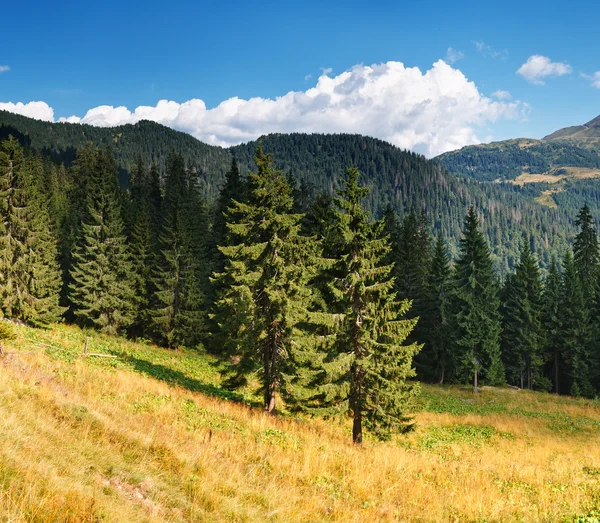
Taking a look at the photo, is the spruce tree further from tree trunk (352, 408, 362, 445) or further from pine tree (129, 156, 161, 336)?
pine tree (129, 156, 161, 336)

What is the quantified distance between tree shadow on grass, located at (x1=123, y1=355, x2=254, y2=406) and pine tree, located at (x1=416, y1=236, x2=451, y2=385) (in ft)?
88.6

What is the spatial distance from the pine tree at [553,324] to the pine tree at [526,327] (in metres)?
1.01

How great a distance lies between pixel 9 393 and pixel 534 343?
52560 millimetres

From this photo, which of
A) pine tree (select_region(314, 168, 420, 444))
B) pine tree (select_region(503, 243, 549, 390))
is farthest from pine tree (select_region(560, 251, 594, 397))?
pine tree (select_region(314, 168, 420, 444))

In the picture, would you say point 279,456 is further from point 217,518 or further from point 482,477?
point 482,477

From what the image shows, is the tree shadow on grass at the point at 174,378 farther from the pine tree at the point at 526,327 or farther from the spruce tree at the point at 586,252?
the spruce tree at the point at 586,252

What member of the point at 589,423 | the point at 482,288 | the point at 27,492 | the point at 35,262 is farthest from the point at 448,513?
the point at 482,288

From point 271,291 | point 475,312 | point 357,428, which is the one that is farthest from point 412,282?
point 357,428

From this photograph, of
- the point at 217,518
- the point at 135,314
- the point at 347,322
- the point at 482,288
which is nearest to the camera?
the point at 217,518

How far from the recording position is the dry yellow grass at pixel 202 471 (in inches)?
189

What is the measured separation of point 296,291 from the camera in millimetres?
17516

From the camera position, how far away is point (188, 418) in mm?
11727

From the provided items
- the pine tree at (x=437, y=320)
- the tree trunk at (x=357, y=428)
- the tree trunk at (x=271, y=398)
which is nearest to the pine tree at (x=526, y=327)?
the pine tree at (x=437, y=320)

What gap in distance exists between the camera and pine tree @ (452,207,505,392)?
39.5m
